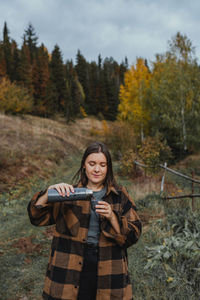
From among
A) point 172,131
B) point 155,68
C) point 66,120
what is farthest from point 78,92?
point 172,131

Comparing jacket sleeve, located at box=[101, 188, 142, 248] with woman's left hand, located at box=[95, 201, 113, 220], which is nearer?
woman's left hand, located at box=[95, 201, 113, 220]

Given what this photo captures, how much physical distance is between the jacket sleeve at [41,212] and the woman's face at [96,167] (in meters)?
0.33

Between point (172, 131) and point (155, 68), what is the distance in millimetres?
5191

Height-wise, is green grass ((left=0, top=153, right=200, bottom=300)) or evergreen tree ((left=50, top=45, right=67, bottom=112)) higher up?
evergreen tree ((left=50, top=45, right=67, bottom=112))

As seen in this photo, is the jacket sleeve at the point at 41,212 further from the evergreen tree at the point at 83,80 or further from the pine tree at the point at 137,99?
the evergreen tree at the point at 83,80

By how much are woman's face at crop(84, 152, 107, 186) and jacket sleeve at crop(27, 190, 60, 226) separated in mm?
326

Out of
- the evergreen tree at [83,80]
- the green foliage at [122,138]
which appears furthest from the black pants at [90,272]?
the evergreen tree at [83,80]

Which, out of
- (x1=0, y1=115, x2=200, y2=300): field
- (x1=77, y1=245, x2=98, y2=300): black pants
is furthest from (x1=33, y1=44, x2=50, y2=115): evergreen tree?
(x1=77, y1=245, x2=98, y2=300): black pants

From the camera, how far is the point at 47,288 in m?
1.46

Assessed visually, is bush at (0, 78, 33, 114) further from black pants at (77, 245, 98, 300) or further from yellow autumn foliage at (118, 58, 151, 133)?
black pants at (77, 245, 98, 300)

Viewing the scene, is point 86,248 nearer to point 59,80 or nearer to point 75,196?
point 75,196

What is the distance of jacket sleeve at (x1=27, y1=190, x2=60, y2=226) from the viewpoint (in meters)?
1.43

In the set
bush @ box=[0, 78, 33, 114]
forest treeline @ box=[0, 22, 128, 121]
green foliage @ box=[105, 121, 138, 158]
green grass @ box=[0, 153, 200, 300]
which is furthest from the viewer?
forest treeline @ box=[0, 22, 128, 121]

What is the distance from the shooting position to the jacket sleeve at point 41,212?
1435 millimetres
